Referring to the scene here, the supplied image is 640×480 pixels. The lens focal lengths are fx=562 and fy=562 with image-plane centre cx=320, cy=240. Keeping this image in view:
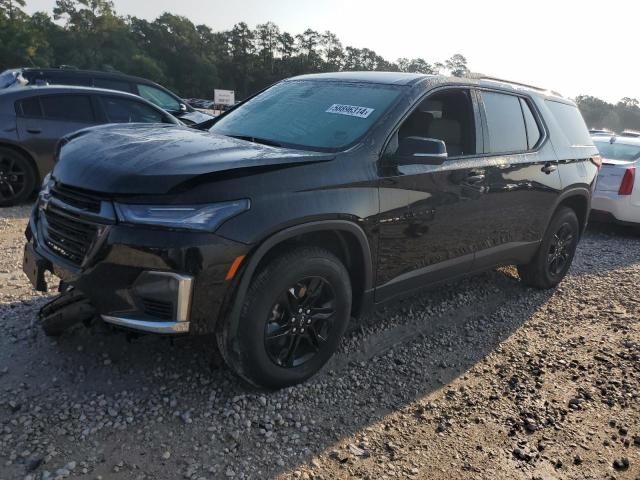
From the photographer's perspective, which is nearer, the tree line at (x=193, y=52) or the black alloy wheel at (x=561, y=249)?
the black alloy wheel at (x=561, y=249)

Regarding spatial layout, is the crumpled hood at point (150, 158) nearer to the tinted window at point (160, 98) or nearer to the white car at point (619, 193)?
the white car at point (619, 193)

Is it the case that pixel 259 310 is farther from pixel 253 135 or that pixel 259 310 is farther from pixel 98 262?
pixel 253 135

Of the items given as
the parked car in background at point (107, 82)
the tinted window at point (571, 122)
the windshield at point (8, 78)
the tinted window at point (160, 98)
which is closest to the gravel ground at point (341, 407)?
the tinted window at point (571, 122)

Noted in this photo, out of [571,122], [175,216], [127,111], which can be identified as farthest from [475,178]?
[127,111]

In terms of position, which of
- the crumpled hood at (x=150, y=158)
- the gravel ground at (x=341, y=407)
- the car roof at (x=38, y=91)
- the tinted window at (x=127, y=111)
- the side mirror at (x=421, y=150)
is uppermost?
the side mirror at (x=421, y=150)

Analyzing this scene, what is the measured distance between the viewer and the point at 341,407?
321 cm

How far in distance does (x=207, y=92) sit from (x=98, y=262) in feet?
293

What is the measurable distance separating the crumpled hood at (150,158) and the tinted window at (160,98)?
706 centimetres

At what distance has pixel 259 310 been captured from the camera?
9.63 feet

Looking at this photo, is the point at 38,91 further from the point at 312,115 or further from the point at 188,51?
the point at 188,51

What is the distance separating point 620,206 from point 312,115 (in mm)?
6097

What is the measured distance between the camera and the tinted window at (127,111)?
7.74 meters

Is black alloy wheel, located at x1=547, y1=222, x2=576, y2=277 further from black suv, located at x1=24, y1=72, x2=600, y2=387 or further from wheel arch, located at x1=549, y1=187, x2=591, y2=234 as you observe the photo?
black suv, located at x1=24, y1=72, x2=600, y2=387

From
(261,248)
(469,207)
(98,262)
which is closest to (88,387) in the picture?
(98,262)
